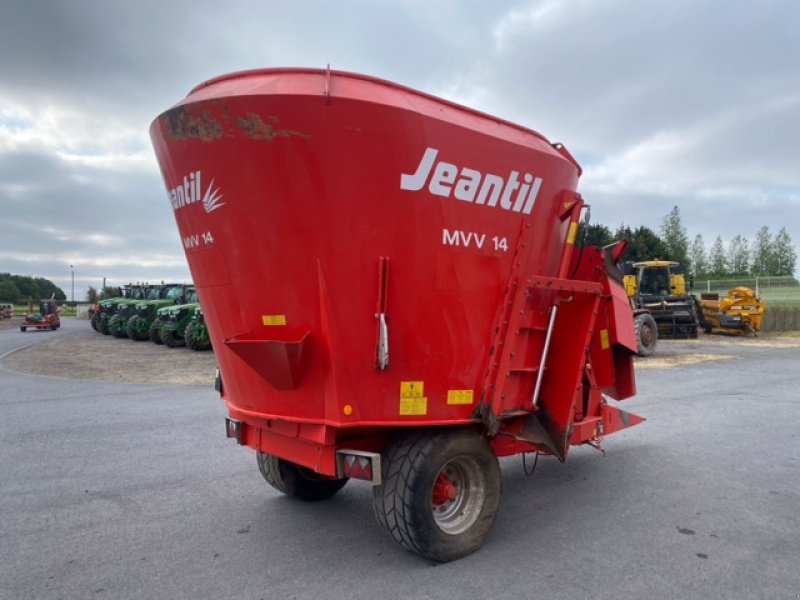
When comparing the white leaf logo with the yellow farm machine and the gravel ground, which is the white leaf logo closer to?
the gravel ground

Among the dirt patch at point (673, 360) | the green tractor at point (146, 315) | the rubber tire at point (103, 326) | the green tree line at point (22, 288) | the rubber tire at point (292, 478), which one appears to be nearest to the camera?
the rubber tire at point (292, 478)

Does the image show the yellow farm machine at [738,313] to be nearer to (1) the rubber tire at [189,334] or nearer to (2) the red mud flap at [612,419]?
(1) the rubber tire at [189,334]

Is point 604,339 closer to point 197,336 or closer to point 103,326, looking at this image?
point 197,336

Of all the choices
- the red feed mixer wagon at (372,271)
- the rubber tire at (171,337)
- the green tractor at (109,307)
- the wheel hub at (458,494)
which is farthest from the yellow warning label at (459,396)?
the green tractor at (109,307)

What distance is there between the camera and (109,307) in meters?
28.2

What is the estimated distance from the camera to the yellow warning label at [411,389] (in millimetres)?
3582

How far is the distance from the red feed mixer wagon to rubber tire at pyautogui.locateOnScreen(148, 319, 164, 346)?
18506 mm

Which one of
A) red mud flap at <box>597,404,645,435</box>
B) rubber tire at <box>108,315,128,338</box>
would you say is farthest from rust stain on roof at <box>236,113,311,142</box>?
rubber tire at <box>108,315,128,338</box>

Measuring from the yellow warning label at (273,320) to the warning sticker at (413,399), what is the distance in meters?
0.79

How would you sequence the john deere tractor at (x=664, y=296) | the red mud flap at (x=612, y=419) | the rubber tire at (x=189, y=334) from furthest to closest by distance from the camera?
the john deere tractor at (x=664, y=296)
the rubber tire at (x=189, y=334)
the red mud flap at (x=612, y=419)

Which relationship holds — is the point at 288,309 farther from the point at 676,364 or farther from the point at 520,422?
the point at 676,364

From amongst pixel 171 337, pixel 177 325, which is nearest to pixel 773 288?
pixel 177 325

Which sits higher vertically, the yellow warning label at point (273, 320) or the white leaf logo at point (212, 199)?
the white leaf logo at point (212, 199)

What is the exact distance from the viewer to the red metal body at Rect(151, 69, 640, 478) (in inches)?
132
